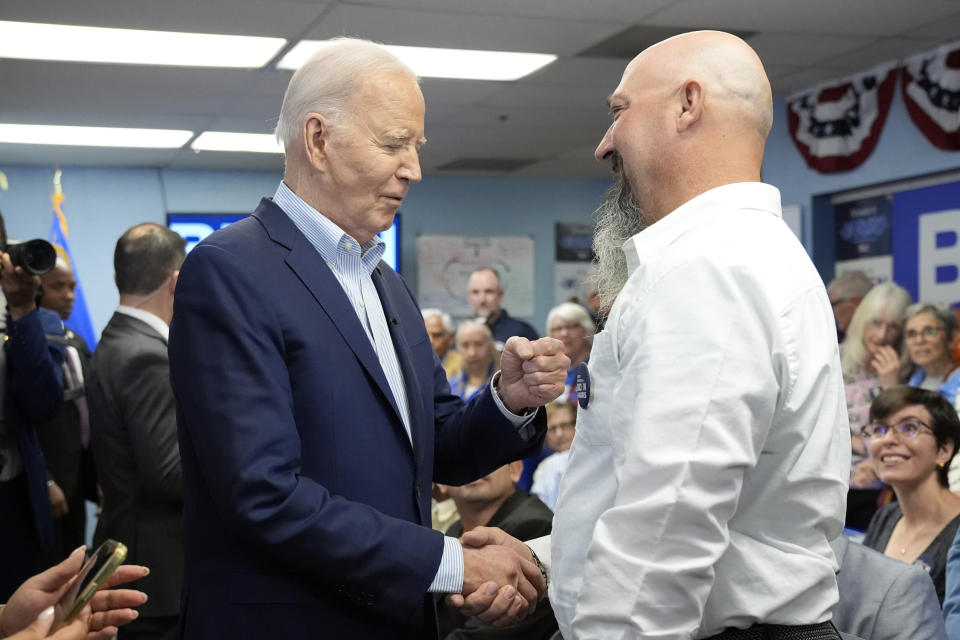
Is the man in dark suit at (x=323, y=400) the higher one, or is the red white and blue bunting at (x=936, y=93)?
the red white and blue bunting at (x=936, y=93)

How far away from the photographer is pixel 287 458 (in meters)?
1.25

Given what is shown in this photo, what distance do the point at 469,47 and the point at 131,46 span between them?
163cm

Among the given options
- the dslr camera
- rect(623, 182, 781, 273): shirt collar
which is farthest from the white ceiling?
rect(623, 182, 781, 273): shirt collar

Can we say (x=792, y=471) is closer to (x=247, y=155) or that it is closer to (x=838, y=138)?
(x=838, y=138)

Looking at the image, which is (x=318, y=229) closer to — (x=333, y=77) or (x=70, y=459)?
(x=333, y=77)

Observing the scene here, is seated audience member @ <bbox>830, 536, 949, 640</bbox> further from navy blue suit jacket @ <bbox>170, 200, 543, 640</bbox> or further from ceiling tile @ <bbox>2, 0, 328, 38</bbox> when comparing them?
ceiling tile @ <bbox>2, 0, 328, 38</bbox>

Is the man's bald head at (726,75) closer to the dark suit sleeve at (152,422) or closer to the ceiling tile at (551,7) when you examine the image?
the dark suit sleeve at (152,422)

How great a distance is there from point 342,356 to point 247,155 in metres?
6.81

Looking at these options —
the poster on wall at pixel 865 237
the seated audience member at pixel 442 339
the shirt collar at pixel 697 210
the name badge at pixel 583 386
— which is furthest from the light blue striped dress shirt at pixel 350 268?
the poster on wall at pixel 865 237

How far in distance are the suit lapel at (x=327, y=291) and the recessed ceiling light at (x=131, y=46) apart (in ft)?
11.9

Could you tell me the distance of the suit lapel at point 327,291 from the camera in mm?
1357

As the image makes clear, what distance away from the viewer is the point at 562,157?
8.13m

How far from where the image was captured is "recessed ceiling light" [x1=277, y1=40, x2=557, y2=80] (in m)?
5.08

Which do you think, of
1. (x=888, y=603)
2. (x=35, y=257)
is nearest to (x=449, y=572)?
(x=888, y=603)
